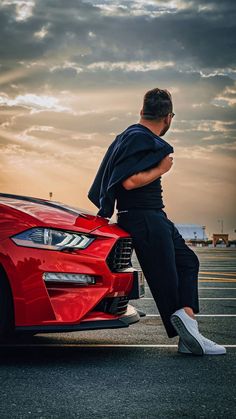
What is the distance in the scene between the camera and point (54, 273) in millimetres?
4953

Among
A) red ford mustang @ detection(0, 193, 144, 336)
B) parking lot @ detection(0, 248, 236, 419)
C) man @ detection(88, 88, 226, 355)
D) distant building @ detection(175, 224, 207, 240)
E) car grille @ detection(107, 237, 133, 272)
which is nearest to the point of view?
parking lot @ detection(0, 248, 236, 419)

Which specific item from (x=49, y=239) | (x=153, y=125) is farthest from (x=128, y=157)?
(x=49, y=239)

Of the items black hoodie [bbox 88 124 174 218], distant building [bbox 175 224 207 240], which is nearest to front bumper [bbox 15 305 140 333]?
black hoodie [bbox 88 124 174 218]

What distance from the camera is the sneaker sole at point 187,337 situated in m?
5.39

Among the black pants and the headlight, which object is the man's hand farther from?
the headlight

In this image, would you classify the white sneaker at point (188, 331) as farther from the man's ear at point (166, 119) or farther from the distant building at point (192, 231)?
the distant building at point (192, 231)

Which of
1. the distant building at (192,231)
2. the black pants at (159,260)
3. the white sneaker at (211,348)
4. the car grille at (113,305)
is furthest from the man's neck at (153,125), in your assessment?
the distant building at (192,231)

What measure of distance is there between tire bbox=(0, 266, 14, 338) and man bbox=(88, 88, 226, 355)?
108cm

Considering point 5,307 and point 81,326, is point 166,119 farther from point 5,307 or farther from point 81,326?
point 5,307

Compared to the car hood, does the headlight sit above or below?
below

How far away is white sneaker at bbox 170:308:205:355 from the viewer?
5.39m

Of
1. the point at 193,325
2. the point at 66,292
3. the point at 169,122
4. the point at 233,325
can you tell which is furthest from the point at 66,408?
the point at 233,325

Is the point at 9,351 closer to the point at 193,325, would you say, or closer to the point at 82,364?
the point at 82,364

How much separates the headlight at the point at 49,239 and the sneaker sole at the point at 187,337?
947mm
